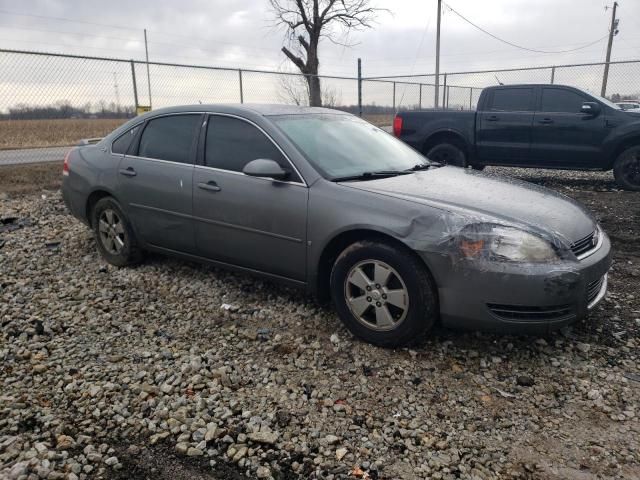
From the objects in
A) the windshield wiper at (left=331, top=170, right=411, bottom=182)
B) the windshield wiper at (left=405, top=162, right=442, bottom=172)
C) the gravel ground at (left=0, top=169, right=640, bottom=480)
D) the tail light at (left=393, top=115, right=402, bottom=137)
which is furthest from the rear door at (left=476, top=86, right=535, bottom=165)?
the windshield wiper at (left=331, top=170, right=411, bottom=182)

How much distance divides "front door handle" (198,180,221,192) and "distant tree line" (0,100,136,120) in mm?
7758

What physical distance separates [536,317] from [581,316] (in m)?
0.33

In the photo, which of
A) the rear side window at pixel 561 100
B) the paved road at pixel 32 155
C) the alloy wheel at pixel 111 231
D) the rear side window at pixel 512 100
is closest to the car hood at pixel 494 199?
the alloy wheel at pixel 111 231

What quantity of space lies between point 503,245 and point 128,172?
3.31m

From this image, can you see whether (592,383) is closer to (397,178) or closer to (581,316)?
(581,316)

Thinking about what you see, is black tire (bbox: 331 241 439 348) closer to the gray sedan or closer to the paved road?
the gray sedan

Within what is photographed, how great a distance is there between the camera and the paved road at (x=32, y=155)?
992cm

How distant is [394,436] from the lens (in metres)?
2.51

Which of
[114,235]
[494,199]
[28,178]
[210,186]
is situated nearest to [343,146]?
[210,186]

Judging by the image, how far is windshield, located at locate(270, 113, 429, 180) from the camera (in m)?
3.70

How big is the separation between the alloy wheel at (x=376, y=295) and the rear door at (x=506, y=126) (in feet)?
22.0

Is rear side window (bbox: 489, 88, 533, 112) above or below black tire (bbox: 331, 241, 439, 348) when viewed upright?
above

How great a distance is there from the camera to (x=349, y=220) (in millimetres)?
3295

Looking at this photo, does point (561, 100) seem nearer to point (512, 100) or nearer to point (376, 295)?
point (512, 100)
